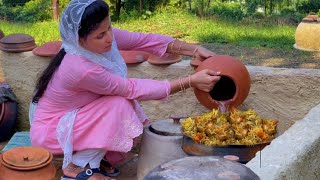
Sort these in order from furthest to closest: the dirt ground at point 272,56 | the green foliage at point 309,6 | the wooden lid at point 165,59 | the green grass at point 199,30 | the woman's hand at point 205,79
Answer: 1. the green foliage at point 309,6
2. the green grass at point 199,30
3. the dirt ground at point 272,56
4. the wooden lid at point 165,59
5. the woman's hand at point 205,79

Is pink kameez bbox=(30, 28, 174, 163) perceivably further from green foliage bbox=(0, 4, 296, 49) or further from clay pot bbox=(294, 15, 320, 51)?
clay pot bbox=(294, 15, 320, 51)

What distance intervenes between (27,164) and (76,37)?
2.57 feet

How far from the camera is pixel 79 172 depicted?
12.2ft

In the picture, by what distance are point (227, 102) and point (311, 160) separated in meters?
0.99

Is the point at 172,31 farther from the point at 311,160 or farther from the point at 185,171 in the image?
the point at 185,171

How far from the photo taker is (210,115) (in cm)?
362

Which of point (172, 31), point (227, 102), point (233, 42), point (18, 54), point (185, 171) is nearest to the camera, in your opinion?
point (185, 171)

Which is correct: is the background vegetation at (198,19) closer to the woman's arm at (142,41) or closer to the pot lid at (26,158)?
the woman's arm at (142,41)

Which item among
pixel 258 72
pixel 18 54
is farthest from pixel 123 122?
pixel 18 54

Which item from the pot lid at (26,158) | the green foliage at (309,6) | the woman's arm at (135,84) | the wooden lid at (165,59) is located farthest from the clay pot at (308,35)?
the pot lid at (26,158)

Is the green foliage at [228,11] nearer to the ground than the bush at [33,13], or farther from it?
farther from it

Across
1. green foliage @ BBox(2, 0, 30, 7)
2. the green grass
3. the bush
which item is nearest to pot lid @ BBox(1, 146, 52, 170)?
the green grass

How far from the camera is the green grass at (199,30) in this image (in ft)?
38.9

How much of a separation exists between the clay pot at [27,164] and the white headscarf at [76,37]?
62 cm
